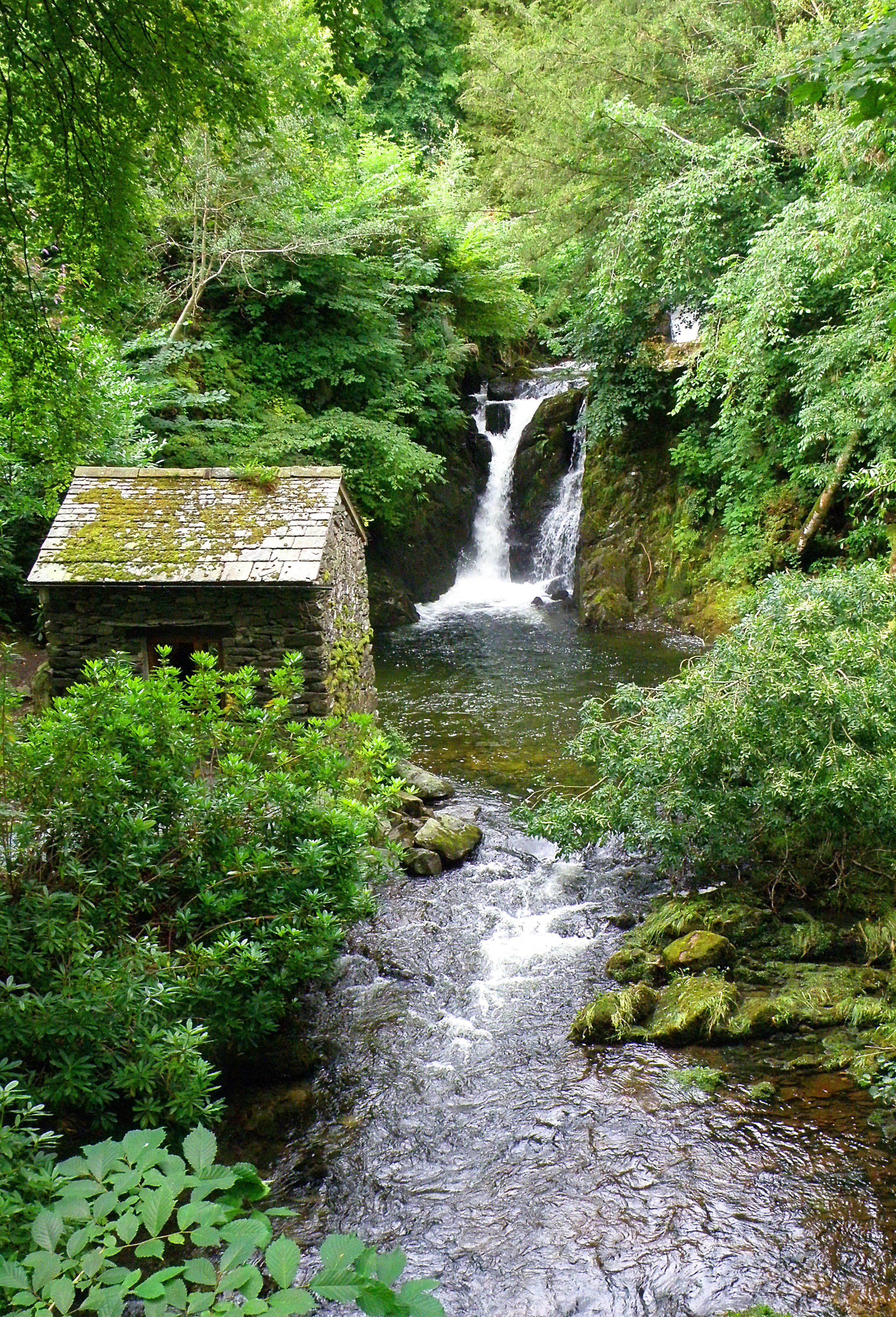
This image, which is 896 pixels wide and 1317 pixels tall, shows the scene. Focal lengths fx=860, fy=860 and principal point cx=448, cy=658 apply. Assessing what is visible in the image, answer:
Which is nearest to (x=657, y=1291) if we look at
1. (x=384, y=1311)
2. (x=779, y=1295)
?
(x=779, y=1295)

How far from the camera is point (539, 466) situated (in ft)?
73.5

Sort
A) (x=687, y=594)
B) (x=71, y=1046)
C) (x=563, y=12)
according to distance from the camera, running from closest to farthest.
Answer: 1. (x=71, y=1046)
2. (x=687, y=594)
3. (x=563, y=12)

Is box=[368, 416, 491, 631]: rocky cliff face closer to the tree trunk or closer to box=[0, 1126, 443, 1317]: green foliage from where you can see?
the tree trunk

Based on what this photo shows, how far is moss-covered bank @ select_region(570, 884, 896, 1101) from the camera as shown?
613cm

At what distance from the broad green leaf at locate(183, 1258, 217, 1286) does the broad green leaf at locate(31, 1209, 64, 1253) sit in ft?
1.41

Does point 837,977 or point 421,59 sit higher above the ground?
point 421,59

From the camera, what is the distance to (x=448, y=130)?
29.5 metres

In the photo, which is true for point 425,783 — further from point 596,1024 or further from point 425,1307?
point 425,1307

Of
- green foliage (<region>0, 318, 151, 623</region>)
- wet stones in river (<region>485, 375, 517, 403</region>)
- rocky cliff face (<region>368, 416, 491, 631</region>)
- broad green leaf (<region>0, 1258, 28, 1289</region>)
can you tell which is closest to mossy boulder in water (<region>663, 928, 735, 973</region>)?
broad green leaf (<region>0, 1258, 28, 1289</region>)

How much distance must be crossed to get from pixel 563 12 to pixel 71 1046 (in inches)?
1335

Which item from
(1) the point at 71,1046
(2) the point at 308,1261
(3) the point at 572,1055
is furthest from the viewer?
(3) the point at 572,1055

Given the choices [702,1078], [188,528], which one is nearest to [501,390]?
[188,528]

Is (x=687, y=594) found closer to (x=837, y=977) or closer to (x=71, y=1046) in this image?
(x=837, y=977)

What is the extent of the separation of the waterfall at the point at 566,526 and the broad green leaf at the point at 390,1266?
19.6 metres
